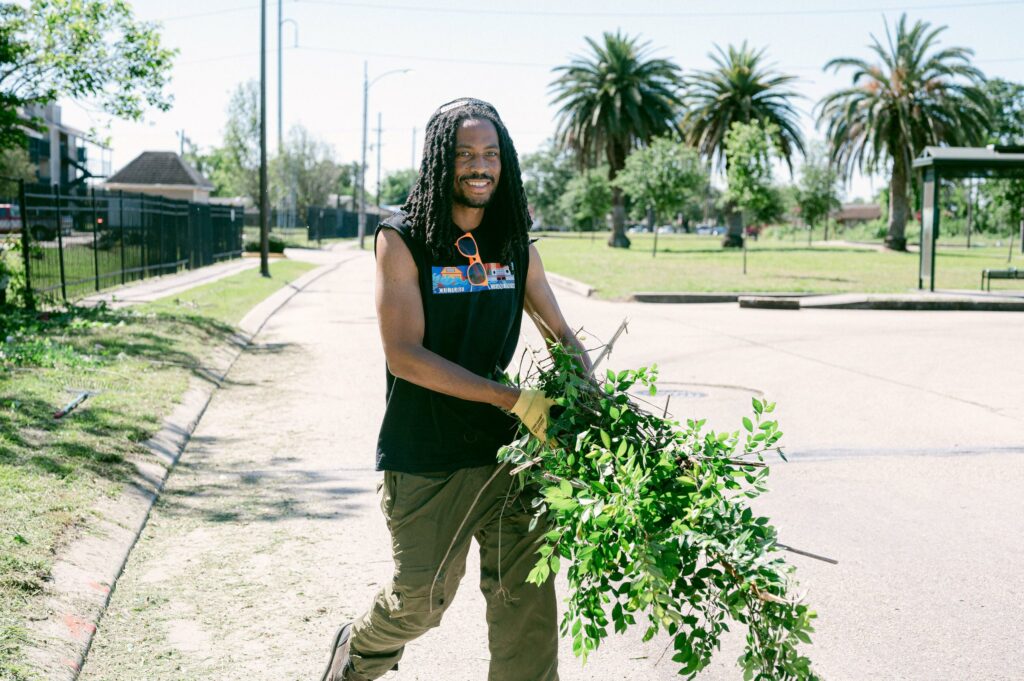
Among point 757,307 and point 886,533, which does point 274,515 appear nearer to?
point 886,533

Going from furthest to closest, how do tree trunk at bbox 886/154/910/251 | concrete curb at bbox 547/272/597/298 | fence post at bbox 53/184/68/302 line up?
tree trunk at bbox 886/154/910/251, concrete curb at bbox 547/272/597/298, fence post at bbox 53/184/68/302

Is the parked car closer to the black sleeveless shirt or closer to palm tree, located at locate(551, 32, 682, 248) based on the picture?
the black sleeveless shirt

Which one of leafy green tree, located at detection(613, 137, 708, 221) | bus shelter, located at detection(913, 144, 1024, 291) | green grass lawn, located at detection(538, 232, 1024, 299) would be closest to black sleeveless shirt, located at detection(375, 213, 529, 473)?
green grass lawn, located at detection(538, 232, 1024, 299)

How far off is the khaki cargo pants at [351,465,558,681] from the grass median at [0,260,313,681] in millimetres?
1400

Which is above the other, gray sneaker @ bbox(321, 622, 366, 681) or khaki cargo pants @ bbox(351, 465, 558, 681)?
khaki cargo pants @ bbox(351, 465, 558, 681)

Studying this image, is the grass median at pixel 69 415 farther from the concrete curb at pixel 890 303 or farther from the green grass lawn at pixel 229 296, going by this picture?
the concrete curb at pixel 890 303

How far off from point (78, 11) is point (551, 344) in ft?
43.3

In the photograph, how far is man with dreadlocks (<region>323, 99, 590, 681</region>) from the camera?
306 cm

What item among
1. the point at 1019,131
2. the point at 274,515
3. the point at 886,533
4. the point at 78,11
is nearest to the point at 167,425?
the point at 274,515

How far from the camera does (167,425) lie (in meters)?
7.95

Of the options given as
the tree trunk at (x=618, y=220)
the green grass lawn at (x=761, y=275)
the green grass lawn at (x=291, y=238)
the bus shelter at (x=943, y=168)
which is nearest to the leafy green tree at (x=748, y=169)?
the green grass lawn at (x=761, y=275)

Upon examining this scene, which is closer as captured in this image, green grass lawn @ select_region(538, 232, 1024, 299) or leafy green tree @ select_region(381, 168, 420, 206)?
green grass lawn @ select_region(538, 232, 1024, 299)

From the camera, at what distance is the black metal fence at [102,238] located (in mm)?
15867

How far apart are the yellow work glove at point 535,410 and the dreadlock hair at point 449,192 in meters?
0.51
